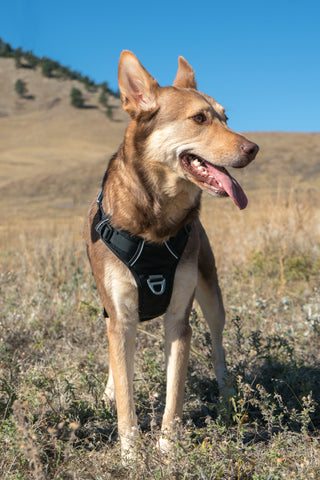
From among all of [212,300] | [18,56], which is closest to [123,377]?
[212,300]

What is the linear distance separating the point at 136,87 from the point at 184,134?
1.61 ft

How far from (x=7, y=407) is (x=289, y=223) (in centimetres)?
580

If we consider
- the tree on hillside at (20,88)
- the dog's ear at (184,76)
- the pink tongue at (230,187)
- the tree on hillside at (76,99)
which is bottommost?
the tree on hillside at (20,88)

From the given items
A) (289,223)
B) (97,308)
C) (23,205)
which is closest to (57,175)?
(23,205)

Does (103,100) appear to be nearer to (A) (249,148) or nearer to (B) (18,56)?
(B) (18,56)

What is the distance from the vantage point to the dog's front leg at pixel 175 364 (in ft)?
9.71

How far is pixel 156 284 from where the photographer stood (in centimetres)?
292

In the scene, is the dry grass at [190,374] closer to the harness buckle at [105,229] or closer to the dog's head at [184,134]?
the harness buckle at [105,229]

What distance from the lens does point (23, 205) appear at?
2572 cm

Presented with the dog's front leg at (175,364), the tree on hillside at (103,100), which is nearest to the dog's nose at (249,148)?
the dog's front leg at (175,364)

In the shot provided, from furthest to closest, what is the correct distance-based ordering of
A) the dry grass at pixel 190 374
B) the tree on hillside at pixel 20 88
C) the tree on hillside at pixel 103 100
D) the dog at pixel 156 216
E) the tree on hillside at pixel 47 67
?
the tree on hillside at pixel 47 67 → the tree on hillside at pixel 20 88 → the tree on hillside at pixel 103 100 → the dog at pixel 156 216 → the dry grass at pixel 190 374

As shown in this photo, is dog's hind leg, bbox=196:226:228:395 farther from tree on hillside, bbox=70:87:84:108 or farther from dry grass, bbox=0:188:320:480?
tree on hillside, bbox=70:87:84:108

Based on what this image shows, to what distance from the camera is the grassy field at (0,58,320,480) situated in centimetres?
264

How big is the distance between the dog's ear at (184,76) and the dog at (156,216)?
1.36 feet
